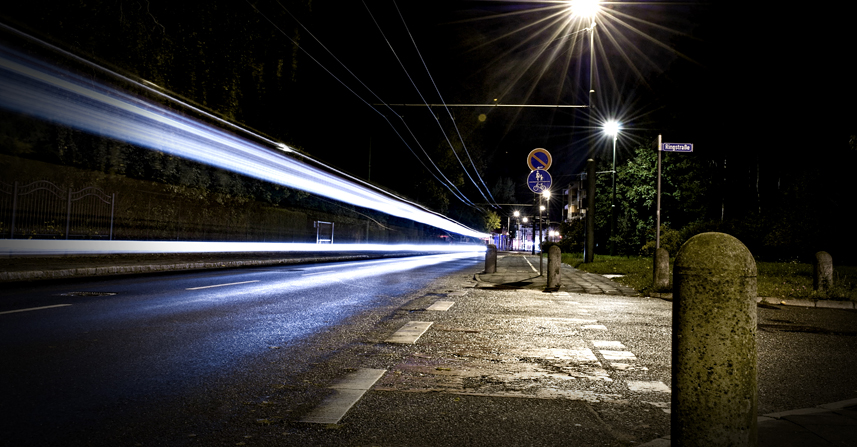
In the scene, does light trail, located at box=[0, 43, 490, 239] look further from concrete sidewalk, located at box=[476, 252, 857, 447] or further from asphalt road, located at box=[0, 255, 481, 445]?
concrete sidewalk, located at box=[476, 252, 857, 447]

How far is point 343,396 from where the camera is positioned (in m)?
4.16

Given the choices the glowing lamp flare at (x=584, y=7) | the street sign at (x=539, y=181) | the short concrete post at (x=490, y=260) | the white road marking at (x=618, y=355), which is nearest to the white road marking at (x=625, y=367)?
the white road marking at (x=618, y=355)

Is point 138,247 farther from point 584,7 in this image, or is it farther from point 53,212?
point 584,7

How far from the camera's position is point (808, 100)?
78.4 feet

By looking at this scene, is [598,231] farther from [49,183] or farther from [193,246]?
[49,183]

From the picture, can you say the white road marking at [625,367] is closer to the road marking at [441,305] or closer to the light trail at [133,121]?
the road marking at [441,305]

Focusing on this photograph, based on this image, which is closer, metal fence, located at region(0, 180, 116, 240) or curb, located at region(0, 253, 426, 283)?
curb, located at region(0, 253, 426, 283)

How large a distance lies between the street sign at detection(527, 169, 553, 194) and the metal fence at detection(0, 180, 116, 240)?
1316 cm

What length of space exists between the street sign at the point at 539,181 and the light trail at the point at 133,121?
10.7m

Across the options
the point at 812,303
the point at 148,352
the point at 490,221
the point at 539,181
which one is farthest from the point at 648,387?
the point at 490,221

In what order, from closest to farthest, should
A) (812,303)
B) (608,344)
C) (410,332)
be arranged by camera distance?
(608,344)
(410,332)
(812,303)

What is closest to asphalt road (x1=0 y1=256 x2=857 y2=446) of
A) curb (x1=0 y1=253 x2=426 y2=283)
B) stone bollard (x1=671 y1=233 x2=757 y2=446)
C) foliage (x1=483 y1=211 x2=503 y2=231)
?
stone bollard (x1=671 y1=233 x2=757 y2=446)

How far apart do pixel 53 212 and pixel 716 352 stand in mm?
18666

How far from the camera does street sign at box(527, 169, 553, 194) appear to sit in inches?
608
